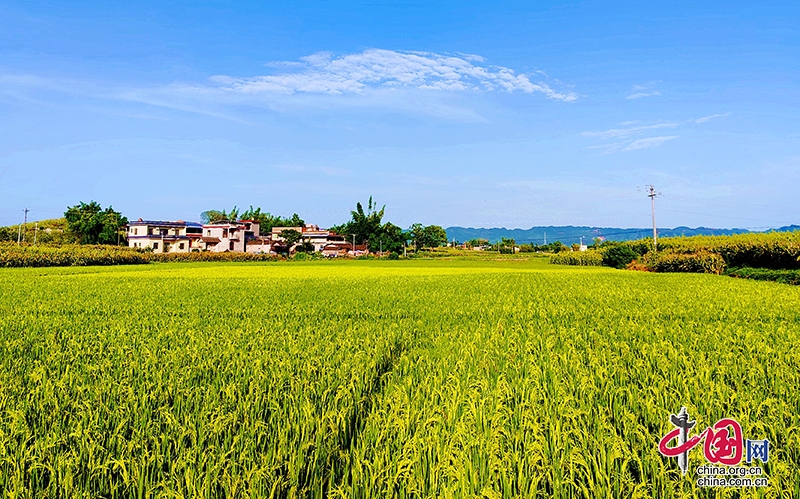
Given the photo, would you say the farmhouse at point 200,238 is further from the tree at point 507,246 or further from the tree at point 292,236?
the tree at point 507,246

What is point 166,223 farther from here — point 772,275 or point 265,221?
point 772,275

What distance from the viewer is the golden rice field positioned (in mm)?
2254

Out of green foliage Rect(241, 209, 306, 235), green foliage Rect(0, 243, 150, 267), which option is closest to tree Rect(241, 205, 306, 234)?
green foliage Rect(241, 209, 306, 235)

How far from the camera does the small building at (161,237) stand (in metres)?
64.1

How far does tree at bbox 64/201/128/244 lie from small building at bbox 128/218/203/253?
233 centimetres

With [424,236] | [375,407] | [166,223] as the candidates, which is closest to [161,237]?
[166,223]

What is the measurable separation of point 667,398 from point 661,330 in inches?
150

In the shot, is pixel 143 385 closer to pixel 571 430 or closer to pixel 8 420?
pixel 8 420

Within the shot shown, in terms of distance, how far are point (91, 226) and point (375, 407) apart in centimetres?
7011

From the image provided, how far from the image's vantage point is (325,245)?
83125 mm

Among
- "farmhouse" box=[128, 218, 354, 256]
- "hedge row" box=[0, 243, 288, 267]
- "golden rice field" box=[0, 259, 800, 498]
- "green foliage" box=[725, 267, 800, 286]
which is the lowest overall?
"green foliage" box=[725, 267, 800, 286]

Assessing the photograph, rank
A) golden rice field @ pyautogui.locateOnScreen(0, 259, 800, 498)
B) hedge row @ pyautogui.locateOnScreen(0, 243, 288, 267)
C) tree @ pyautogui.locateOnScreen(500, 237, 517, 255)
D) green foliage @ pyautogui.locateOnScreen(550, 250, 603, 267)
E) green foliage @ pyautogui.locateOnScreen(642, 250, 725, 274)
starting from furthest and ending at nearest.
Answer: tree @ pyautogui.locateOnScreen(500, 237, 517, 255), green foliage @ pyautogui.locateOnScreen(550, 250, 603, 267), hedge row @ pyautogui.locateOnScreen(0, 243, 288, 267), green foliage @ pyautogui.locateOnScreen(642, 250, 725, 274), golden rice field @ pyautogui.locateOnScreen(0, 259, 800, 498)

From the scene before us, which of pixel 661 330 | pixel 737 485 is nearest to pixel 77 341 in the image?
pixel 737 485

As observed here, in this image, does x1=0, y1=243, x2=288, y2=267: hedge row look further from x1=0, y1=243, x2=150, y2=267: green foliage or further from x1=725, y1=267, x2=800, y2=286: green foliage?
x1=725, y1=267, x2=800, y2=286: green foliage
